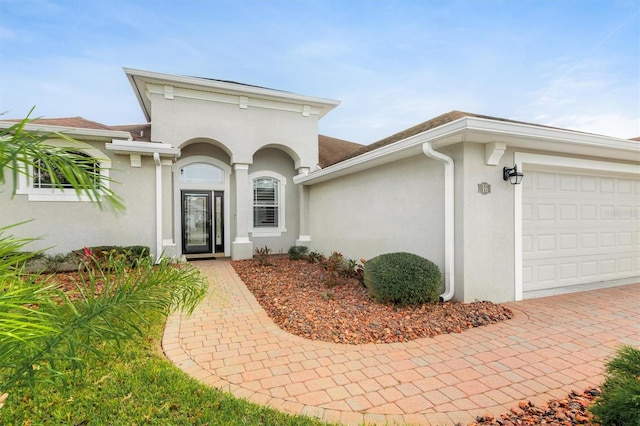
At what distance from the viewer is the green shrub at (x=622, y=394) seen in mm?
1735

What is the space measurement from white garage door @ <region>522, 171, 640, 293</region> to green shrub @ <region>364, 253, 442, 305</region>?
2187mm

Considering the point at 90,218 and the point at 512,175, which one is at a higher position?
the point at 512,175

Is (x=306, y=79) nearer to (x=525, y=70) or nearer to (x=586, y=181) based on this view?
(x=525, y=70)

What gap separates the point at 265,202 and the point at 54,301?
1061cm

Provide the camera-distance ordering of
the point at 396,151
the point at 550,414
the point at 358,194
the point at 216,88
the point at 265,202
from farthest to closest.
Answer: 1. the point at 265,202
2. the point at 216,88
3. the point at 358,194
4. the point at 396,151
5. the point at 550,414

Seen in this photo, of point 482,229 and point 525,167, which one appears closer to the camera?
point 482,229

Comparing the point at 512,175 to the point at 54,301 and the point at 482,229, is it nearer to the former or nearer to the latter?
the point at 482,229

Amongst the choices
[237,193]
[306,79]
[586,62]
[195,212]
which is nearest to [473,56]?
[586,62]

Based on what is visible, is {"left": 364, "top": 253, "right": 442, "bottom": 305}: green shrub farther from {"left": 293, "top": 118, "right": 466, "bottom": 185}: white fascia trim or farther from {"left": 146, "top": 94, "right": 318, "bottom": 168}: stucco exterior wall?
{"left": 146, "top": 94, "right": 318, "bottom": 168}: stucco exterior wall

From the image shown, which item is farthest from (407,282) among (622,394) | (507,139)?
(622,394)

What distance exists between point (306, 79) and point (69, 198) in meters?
11.6

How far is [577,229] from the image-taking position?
6.56 m

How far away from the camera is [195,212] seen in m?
11.5

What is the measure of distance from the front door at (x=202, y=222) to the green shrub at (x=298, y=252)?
2.90 meters
